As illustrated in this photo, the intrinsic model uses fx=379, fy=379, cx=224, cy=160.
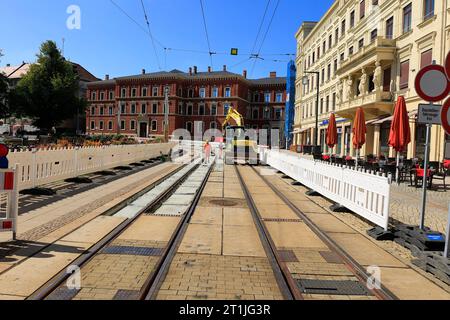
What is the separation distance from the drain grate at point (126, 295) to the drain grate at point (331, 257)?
276 centimetres

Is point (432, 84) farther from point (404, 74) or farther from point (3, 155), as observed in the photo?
point (404, 74)

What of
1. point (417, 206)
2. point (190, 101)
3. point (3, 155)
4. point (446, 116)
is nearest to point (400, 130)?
point (417, 206)

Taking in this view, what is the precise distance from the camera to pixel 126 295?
3797 millimetres

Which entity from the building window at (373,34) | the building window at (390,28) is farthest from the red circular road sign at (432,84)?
the building window at (373,34)

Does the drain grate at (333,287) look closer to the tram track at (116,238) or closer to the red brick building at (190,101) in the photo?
the tram track at (116,238)

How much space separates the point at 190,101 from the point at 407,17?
203 ft

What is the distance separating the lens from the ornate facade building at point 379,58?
21406mm

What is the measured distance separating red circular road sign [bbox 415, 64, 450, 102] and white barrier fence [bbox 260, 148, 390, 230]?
5.72 ft

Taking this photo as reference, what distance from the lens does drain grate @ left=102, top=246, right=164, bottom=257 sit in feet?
17.3

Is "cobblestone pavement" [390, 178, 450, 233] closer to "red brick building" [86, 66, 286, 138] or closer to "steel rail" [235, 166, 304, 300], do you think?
"steel rail" [235, 166, 304, 300]

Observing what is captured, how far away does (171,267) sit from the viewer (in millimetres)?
4750

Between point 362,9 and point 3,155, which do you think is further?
point 362,9

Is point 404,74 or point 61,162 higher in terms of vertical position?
point 404,74
